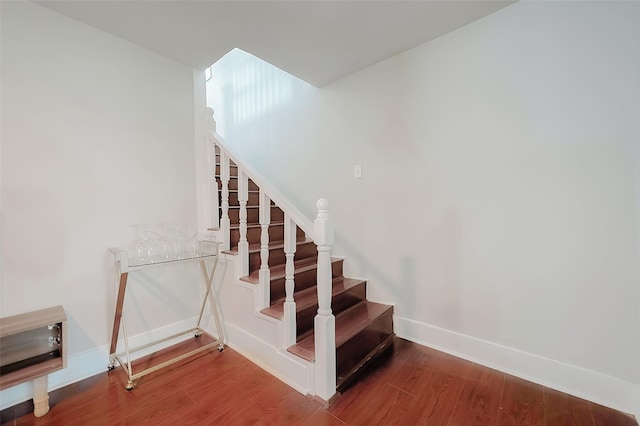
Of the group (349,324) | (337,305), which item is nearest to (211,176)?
(337,305)

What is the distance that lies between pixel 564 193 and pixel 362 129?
146 cm

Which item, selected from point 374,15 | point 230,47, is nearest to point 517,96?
point 374,15

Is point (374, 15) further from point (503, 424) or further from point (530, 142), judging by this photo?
point (503, 424)

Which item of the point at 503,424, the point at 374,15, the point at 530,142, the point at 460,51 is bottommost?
the point at 503,424

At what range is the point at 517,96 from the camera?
63.8 inches

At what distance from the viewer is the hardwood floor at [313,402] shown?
131cm

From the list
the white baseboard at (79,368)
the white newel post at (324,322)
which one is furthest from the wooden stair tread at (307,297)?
the white baseboard at (79,368)

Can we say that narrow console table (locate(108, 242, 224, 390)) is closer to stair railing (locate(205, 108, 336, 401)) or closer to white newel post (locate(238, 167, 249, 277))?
white newel post (locate(238, 167, 249, 277))

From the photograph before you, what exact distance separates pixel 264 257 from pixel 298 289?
45 cm

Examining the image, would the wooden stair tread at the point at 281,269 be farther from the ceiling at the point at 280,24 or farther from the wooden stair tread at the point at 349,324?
the ceiling at the point at 280,24

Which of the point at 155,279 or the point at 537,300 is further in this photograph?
the point at 155,279

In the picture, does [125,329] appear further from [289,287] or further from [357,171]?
[357,171]

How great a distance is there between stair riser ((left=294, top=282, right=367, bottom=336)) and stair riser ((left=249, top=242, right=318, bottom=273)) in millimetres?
552

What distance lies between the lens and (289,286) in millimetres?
1585
